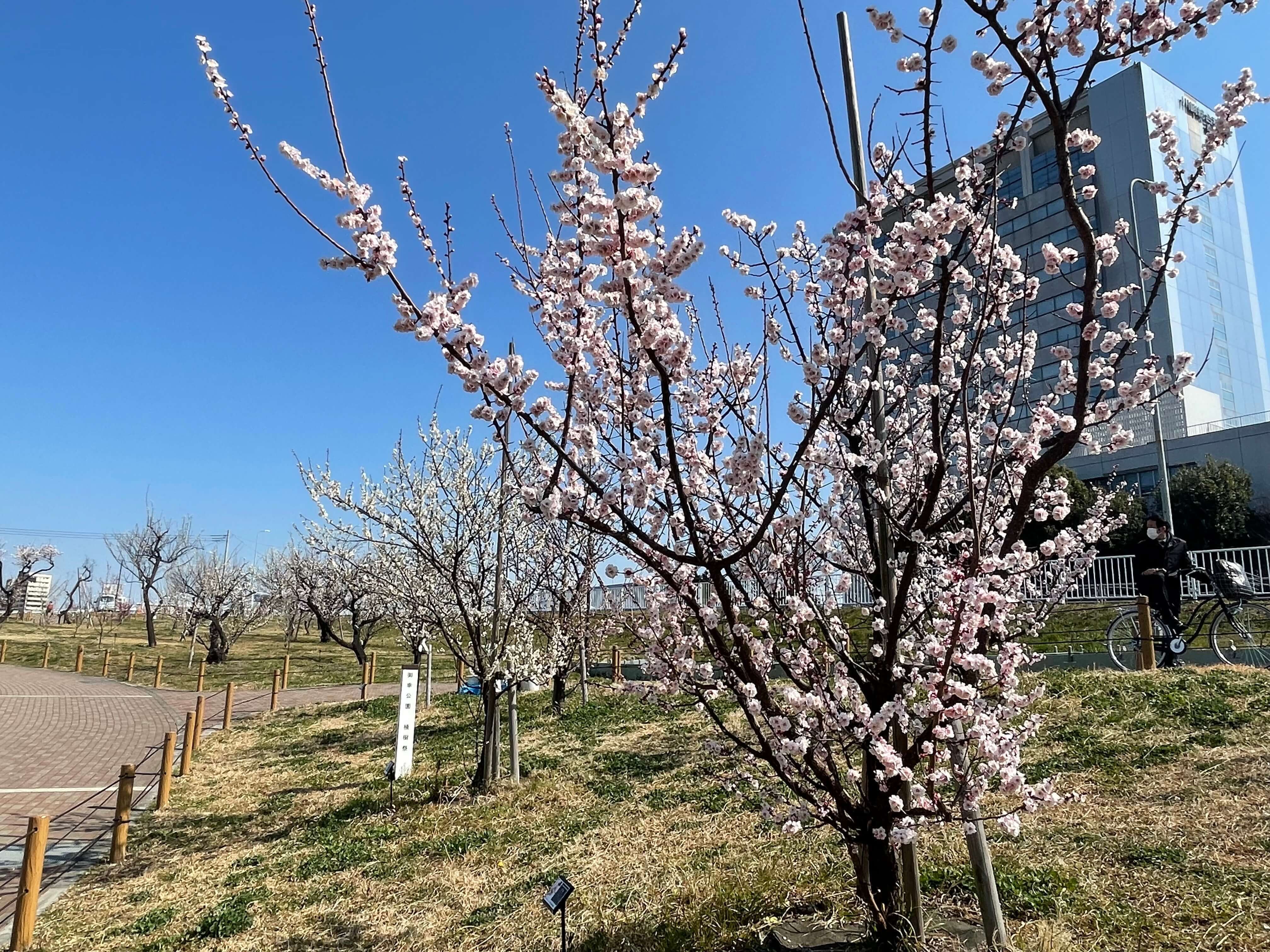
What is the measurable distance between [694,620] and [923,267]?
186 centimetres

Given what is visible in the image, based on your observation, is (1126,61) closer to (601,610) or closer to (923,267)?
(923,267)

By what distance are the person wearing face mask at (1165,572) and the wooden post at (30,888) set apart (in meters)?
11.2

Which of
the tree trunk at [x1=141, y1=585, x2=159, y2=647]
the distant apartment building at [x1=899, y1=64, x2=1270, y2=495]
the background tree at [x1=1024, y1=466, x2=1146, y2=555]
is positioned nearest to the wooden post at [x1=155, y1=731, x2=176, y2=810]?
the background tree at [x1=1024, y1=466, x2=1146, y2=555]

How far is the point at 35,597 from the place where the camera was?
74.8 meters

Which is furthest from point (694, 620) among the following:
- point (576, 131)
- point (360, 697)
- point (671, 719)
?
point (360, 697)

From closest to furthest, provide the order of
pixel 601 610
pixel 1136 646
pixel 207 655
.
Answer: pixel 1136 646 → pixel 601 610 → pixel 207 655

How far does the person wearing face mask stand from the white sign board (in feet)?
29.6

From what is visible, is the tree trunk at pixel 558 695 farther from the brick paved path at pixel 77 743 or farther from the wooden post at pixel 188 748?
the brick paved path at pixel 77 743

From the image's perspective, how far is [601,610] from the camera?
11.7 metres

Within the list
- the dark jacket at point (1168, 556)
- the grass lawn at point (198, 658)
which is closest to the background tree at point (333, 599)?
the grass lawn at point (198, 658)

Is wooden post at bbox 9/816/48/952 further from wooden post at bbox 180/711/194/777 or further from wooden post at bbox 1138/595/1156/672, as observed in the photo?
wooden post at bbox 1138/595/1156/672

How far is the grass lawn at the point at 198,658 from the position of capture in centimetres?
2297

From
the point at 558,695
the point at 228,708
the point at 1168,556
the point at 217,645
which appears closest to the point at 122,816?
the point at 558,695

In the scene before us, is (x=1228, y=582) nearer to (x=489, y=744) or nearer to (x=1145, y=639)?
(x=1145, y=639)
